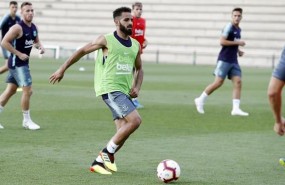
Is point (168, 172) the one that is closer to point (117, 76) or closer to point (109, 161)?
point (109, 161)

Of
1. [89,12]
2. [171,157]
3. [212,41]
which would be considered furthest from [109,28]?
[171,157]

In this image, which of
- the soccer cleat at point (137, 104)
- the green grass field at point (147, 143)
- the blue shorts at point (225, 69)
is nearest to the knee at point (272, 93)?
the green grass field at point (147, 143)

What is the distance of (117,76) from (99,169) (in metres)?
1.19

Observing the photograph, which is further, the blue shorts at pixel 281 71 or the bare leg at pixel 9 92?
the bare leg at pixel 9 92

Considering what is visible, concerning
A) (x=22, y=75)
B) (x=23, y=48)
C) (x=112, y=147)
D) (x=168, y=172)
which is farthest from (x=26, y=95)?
(x=168, y=172)

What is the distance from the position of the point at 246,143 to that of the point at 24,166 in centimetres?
433

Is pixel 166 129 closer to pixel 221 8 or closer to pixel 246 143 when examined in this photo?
pixel 246 143

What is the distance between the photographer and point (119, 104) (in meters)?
10.5

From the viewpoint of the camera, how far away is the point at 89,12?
174 ft

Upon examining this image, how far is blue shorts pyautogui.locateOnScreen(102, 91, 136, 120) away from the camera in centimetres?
1050

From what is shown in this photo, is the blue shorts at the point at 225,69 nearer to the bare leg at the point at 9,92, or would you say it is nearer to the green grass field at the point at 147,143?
the green grass field at the point at 147,143

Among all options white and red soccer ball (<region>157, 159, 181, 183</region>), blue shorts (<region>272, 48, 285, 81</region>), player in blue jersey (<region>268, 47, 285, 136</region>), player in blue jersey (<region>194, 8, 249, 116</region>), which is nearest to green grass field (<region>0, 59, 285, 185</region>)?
white and red soccer ball (<region>157, 159, 181, 183</region>)

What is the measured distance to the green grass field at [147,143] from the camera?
32.8 ft

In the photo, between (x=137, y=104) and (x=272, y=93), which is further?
(x=137, y=104)
